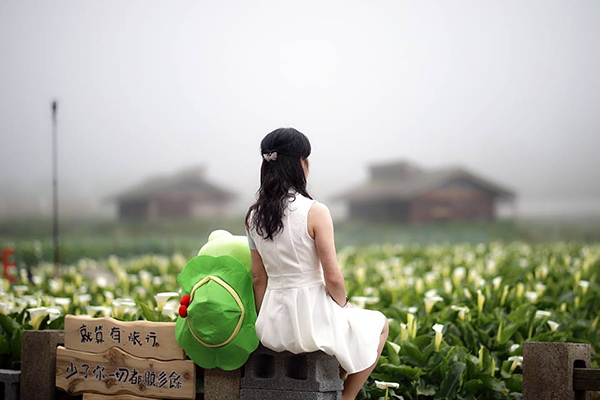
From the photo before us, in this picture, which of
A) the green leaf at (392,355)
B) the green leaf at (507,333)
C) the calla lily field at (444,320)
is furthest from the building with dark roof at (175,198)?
the green leaf at (392,355)

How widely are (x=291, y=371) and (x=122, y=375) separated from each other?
2.61 ft

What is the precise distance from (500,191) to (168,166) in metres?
8.45

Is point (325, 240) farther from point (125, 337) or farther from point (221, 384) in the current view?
point (125, 337)

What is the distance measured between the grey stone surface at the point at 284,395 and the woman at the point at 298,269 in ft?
0.41

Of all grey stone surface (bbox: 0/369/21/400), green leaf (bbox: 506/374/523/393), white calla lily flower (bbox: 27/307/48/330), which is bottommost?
green leaf (bbox: 506/374/523/393)

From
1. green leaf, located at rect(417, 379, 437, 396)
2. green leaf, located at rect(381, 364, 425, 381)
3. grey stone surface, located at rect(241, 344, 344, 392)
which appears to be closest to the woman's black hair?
grey stone surface, located at rect(241, 344, 344, 392)

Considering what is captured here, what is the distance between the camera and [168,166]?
725 inches

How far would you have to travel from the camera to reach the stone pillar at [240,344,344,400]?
114 inches

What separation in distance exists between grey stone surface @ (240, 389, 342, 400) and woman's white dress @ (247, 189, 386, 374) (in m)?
0.15

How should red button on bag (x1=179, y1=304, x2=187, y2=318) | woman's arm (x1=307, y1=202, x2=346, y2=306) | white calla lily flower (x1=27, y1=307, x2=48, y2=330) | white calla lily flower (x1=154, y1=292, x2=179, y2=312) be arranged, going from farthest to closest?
white calla lily flower (x1=27, y1=307, x2=48, y2=330) < white calla lily flower (x1=154, y1=292, x2=179, y2=312) < red button on bag (x1=179, y1=304, x2=187, y2=318) < woman's arm (x1=307, y1=202, x2=346, y2=306)

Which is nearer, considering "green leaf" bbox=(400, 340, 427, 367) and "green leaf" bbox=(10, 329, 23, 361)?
"green leaf" bbox=(400, 340, 427, 367)

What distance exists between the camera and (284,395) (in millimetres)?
2945

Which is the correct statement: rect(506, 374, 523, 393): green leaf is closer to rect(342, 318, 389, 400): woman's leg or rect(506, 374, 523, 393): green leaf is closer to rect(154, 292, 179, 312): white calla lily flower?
rect(342, 318, 389, 400): woman's leg

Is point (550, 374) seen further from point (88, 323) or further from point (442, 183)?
point (442, 183)
